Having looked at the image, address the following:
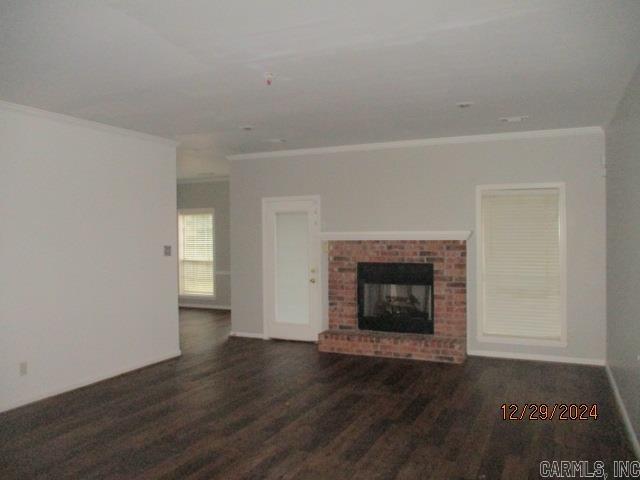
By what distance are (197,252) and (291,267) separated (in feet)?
13.4

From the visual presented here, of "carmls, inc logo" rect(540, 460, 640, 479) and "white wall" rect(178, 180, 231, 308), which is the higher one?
"white wall" rect(178, 180, 231, 308)

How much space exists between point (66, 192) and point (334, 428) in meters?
3.36

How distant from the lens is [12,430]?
3.91 meters

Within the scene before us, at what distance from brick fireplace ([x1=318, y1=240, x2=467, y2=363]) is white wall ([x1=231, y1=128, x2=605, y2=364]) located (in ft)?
0.63

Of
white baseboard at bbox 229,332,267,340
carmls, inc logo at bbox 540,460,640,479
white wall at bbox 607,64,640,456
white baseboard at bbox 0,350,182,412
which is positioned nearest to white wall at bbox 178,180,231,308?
white baseboard at bbox 229,332,267,340

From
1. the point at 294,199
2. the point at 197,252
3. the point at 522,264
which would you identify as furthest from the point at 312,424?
the point at 197,252

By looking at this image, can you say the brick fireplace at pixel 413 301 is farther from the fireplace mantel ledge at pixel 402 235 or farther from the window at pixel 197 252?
the window at pixel 197 252

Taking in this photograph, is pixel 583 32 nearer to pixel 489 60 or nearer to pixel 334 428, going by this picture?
pixel 489 60

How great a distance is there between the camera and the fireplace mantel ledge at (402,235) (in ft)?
19.7

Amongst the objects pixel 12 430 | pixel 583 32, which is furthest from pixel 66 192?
pixel 583 32

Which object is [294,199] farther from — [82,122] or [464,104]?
[464,104]

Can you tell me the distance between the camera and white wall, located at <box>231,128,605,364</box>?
Result: 222 inches

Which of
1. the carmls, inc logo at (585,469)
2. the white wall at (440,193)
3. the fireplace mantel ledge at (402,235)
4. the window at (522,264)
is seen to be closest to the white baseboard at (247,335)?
the white wall at (440,193)

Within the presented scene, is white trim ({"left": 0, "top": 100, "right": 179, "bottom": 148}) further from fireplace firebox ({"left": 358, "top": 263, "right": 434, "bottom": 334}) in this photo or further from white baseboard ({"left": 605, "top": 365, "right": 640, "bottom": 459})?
white baseboard ({"left": 605, "top": 365, "right": 640, "bottom": 459})
